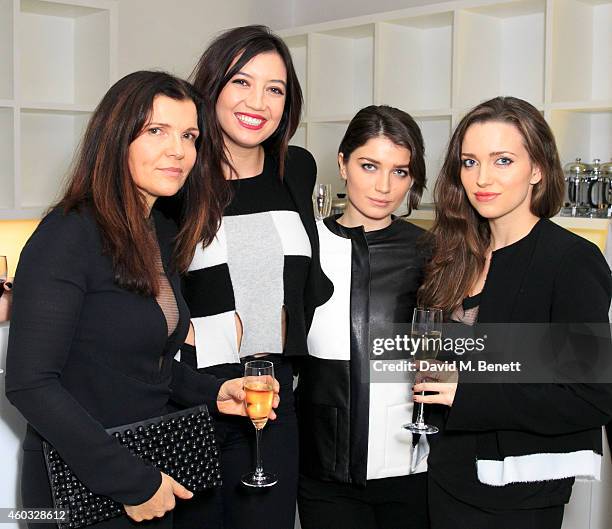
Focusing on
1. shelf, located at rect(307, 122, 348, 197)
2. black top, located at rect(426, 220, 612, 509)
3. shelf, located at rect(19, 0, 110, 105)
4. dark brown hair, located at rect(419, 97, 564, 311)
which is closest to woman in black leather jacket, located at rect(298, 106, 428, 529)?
dark brown hair, located at rect(419, 97, 564, 311)

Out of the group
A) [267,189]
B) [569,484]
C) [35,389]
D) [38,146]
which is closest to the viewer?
[35,389]

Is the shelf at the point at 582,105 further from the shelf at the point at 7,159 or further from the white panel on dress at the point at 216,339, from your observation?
the shelf at the point at 7,159

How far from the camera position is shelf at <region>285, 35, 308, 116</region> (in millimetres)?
4398

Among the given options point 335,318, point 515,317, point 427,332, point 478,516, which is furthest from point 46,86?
point 478,516

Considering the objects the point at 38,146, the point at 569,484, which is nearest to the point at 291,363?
the point at 569,484

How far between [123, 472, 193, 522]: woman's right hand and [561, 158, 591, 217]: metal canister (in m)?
2.16

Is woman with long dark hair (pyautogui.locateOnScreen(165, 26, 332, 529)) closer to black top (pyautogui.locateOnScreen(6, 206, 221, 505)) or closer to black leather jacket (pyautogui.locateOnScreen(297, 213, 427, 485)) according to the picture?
black leather jacket (pyautogui.locateOnScreen(297, 213, 427, 485))

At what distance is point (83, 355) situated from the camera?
158cm

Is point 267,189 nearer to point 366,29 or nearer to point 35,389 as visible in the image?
→ point 35,389

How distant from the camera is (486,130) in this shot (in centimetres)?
189

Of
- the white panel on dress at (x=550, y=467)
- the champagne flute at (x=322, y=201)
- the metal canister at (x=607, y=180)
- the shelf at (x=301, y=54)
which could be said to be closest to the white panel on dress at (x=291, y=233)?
the white panel on dress at (x=550, y=467)

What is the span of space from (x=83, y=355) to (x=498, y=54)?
2822 mm

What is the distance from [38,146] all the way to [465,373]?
2672mm

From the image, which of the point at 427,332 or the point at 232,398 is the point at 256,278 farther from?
the point at 427,332
